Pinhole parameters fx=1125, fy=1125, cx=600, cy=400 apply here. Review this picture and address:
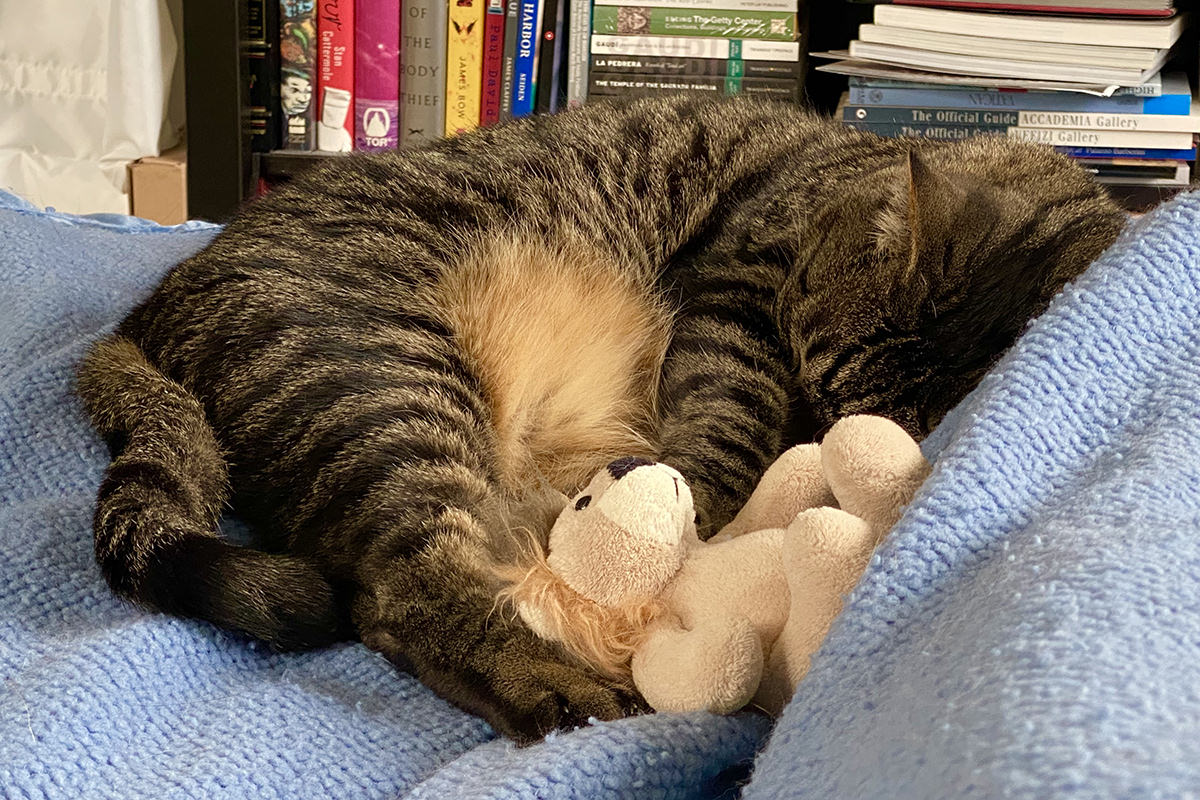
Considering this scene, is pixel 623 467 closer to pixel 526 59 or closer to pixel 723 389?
pixel 723 389

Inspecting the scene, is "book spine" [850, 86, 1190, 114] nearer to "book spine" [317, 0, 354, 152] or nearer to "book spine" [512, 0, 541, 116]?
"book spine" [512, 0, 541, 116]

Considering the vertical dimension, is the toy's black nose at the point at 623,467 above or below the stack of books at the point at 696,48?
below

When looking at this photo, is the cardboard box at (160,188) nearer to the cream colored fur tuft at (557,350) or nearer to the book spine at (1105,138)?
the cream colored fur tuft at (557,350)

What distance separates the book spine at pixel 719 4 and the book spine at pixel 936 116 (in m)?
0.31

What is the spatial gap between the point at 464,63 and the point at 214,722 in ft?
6.87

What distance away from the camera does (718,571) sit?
39.2 inches

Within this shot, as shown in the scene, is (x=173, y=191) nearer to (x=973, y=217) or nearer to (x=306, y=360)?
(x=306, y=360)

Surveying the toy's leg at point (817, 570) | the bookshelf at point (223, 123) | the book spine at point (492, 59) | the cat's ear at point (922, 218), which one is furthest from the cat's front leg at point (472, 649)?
the book spine at point (492, 59)

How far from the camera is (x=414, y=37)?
9.05 ft

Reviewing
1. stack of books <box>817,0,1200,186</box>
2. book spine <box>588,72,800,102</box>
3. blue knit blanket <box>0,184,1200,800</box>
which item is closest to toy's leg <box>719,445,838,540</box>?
blue knit blanket <box>0,184,1200,800</box>

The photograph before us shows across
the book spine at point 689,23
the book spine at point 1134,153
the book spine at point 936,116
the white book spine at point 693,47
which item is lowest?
the book spine at point 1134,153

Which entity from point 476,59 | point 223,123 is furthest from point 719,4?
point 223,123

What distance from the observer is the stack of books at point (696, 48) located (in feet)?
8.79

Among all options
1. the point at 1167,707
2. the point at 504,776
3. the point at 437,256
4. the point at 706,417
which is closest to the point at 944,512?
the point at 1167,707
